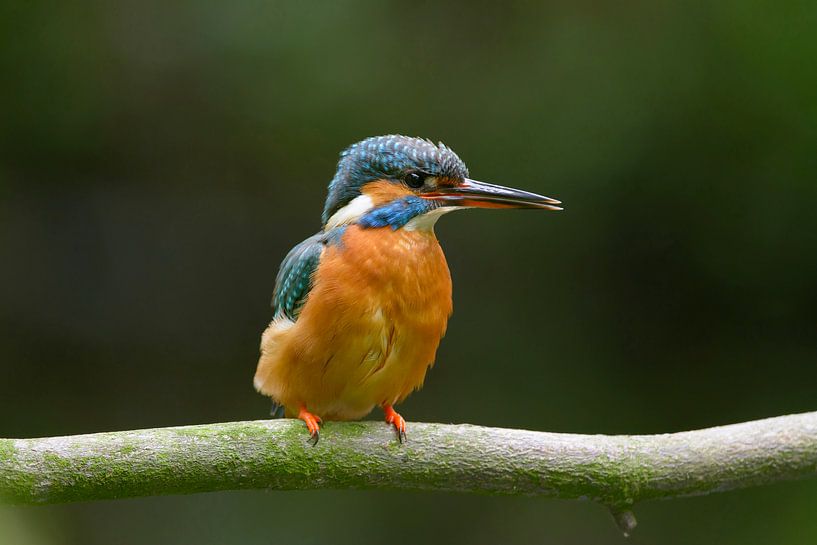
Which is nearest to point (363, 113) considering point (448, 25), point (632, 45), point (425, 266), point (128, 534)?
point (448, 25)

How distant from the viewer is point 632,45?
379 cm

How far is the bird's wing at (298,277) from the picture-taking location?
8.07 ft

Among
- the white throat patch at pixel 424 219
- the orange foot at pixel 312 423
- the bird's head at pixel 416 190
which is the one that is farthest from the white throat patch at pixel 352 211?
the orange foot at pixel 312 423

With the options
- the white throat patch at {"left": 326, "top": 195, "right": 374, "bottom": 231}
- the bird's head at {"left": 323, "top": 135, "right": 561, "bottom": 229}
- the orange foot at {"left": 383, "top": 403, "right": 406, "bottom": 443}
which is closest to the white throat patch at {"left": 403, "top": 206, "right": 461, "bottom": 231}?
the bird's head at {"left": 323, "top": 135, "right": 561, "bottom": 229}

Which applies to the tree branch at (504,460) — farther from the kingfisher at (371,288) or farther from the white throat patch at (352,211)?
the white throat patch at (352,211)

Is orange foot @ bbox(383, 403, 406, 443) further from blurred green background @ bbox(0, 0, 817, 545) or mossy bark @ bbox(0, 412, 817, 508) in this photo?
blurred green background @ bbox(0, 0, 817, 545)

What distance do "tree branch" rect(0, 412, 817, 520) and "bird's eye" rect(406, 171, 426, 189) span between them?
0.70 metres

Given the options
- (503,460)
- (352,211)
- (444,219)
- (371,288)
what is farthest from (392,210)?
(444,219)

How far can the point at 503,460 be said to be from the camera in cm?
210

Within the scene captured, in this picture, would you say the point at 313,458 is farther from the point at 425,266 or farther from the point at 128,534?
the point at 128,534

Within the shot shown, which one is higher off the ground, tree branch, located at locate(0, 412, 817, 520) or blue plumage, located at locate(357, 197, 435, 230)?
blue plumage, located at locate(357, 197, 435, 230)

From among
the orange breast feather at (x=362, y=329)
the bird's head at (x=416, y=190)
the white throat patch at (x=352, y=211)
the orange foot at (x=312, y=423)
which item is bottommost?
the orange foot at (x=312, y=423)

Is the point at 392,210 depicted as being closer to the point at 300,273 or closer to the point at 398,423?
the point at 300,273

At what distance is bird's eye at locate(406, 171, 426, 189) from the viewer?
2504mm
